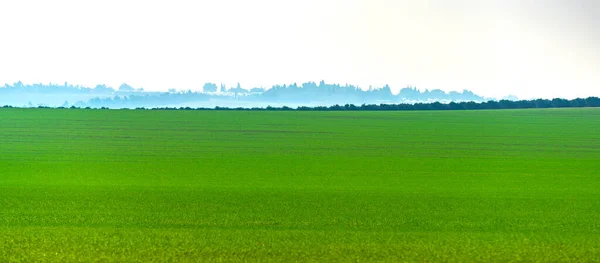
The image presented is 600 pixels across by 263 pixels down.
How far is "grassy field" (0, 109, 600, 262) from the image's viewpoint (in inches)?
458

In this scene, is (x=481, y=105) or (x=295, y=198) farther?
(x=481, y=105)

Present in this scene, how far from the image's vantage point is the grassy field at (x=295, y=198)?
38.2 feet

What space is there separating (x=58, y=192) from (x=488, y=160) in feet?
60.3

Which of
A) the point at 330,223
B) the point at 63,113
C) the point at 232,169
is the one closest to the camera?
the point at 330,223

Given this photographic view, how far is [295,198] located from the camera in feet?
57.7

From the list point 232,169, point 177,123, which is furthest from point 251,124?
point 232,169

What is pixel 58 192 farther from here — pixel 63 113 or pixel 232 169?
pixel 63 113

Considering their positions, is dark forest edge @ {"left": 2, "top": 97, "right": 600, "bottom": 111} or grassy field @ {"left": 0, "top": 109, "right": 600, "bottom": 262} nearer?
grassy field @ {"left": 0, "top": 109, "right": 600, "bottom": 262}

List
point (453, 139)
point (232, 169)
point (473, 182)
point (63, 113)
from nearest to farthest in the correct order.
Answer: point (473, 182), point (232, 169), point (453, 139), point (63, 113)

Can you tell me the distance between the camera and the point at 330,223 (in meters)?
13.9

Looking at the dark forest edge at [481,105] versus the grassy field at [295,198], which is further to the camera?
the dark forest edge at [481,105]

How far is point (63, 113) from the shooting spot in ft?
217

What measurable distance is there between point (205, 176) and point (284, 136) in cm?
2316

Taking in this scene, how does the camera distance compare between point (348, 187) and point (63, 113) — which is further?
point (63, 113)
